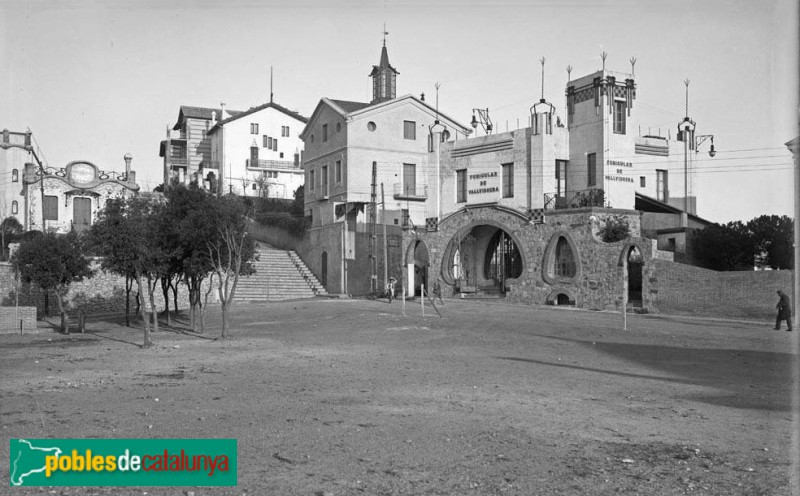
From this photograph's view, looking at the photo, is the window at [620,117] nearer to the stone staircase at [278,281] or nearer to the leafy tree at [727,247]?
the leafy tree at [727,247]

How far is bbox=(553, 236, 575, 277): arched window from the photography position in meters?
36.1

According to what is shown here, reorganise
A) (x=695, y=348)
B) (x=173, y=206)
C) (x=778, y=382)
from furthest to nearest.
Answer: (x=173, y=206), (x=695, y=348), (x=778, y=382)

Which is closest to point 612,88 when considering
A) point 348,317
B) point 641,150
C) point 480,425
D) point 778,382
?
point 641,150

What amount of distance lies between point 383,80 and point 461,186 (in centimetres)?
2095

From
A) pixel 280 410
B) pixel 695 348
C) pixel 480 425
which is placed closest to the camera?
pixel 480 425

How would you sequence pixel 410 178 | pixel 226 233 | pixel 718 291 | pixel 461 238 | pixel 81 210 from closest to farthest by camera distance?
pixel 226 233 → pixel 718 291 → pixel 461 238 → pixel 410 178 → pixel 81 210

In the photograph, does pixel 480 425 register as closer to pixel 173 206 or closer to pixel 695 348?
pixel 695 348

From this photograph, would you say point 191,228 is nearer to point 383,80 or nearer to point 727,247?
point 727,247

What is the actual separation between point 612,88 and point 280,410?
1221 inches

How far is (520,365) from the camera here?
1620cm

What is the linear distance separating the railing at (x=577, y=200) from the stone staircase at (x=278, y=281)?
16956 millimetres

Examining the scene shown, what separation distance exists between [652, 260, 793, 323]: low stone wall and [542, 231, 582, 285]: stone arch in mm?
4812

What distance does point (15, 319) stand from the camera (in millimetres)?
27438

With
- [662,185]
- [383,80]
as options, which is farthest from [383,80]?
[662,185]
